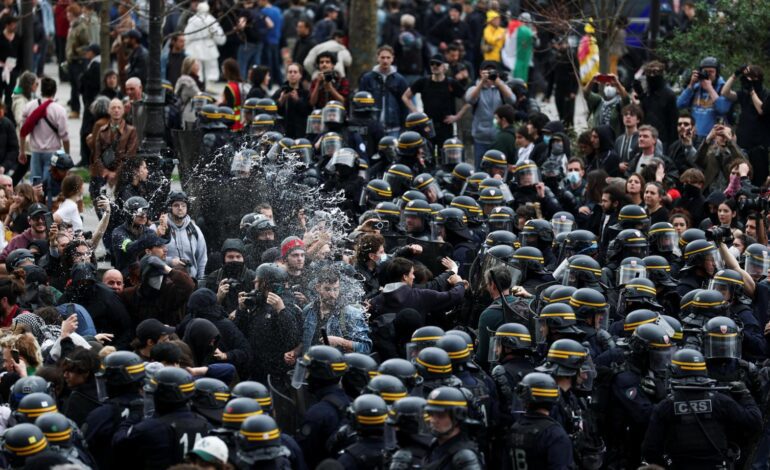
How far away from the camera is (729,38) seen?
66.3 ft

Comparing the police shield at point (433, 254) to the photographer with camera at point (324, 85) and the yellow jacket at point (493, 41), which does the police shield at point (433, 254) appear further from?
the yellow jacket at point (493, 41)

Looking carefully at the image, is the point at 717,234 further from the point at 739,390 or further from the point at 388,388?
the point at 388,388

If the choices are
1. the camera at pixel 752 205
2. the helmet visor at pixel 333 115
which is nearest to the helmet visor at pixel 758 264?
the camera at pixel 752 205

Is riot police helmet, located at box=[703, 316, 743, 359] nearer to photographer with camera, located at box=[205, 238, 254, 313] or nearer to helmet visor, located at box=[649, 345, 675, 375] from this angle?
helmet visor, located at box=[649, 345, 675, 375]

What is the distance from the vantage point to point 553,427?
30.7 ft

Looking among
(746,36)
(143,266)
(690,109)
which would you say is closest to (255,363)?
(143,266)

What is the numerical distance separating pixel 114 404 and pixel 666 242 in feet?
19.8

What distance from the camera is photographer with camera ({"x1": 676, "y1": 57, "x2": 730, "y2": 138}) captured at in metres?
17.8

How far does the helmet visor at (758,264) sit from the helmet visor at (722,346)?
2.33 meters

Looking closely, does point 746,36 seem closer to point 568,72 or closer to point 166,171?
point 568,72

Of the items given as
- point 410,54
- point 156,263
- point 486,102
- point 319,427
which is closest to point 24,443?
point 319,427

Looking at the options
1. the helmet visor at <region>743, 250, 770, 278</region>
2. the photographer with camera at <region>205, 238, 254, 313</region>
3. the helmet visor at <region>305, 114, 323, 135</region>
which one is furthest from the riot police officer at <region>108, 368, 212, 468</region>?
the helmet visor at <region>305, 114, 323, 135</region>

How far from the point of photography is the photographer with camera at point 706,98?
17.8 m

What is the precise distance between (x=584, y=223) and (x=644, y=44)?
7741 mm
